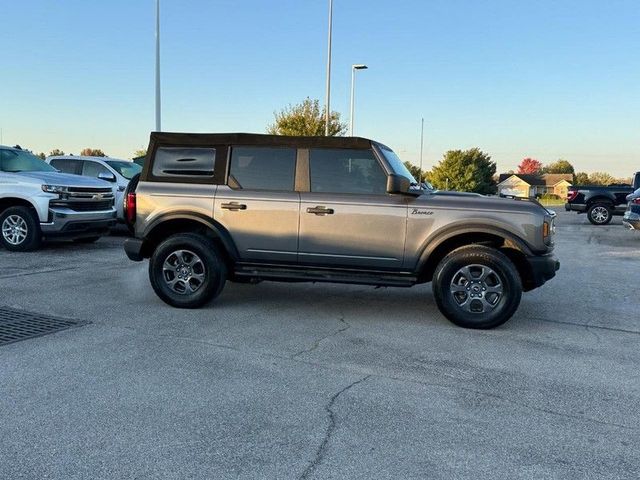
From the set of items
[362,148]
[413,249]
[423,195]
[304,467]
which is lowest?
[304,467]

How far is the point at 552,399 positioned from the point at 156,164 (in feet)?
15.3

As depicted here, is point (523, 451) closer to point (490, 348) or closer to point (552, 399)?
point (552, 399)

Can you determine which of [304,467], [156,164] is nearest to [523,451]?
[304,467]

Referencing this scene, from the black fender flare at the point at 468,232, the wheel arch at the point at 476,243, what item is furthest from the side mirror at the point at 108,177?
the black fender flare at the point at 468,232

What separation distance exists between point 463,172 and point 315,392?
8171 centimetres

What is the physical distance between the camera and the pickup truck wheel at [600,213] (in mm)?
19656

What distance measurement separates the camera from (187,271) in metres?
6.05

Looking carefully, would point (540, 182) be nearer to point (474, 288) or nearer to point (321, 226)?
point (474, 288)

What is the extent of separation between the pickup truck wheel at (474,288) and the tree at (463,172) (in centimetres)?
7423

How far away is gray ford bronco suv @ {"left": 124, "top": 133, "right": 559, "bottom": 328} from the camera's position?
5488 millimetres

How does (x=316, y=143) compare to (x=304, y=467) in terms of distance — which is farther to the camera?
(x=316, y=143)

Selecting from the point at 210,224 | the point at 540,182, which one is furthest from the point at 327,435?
the point at 540,182

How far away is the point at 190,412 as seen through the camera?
3.41 m

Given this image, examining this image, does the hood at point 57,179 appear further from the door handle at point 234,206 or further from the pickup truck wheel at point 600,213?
the pickup truck wheel at point 600,213
